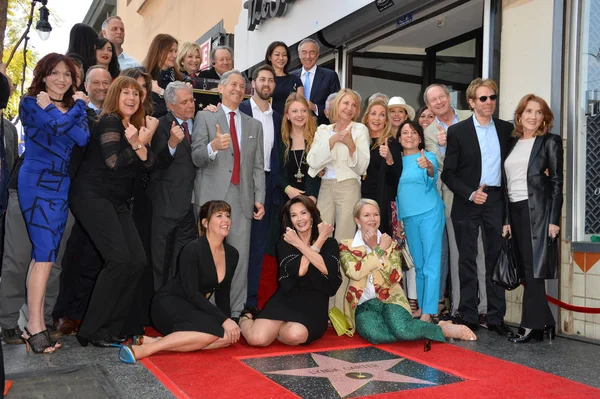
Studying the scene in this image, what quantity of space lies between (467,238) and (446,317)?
0.76 metres

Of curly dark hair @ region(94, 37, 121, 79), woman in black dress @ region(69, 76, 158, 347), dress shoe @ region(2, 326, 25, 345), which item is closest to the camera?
woman in black dress @ region(69, 76, 158, 347)

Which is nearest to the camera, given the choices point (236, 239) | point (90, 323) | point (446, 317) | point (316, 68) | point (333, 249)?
point (90, 323)

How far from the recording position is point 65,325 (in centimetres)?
456

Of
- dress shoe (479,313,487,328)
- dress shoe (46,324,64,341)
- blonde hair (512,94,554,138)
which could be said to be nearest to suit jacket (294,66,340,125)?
blonde hair (512,94,554,138)

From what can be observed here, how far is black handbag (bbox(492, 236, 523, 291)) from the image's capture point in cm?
465

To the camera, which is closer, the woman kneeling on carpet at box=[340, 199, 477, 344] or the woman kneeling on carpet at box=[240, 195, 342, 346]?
the woman kneeling on carpet at box=[240, 195, 342, 346]

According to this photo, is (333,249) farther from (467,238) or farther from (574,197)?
(574,197)

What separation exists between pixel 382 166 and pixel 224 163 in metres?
1.36

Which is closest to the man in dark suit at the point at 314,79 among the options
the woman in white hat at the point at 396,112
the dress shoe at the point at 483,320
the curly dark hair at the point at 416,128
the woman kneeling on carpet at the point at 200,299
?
the woman in white hat at the point at 396,112

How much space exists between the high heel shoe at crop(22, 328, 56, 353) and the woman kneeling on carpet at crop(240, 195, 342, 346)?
1290 millimetres

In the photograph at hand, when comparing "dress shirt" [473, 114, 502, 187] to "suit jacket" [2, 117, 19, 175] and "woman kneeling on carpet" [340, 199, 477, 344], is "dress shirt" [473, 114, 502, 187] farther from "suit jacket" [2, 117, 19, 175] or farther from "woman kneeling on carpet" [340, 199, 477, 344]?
"suit jacket" [2, 117, 19, 175]

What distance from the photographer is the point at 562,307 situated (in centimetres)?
494

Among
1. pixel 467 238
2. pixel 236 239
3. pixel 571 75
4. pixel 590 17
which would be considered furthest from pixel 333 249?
pixel 590 17

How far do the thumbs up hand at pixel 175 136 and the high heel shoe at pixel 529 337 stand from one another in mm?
2903
